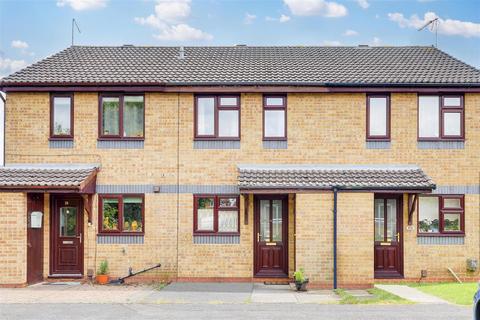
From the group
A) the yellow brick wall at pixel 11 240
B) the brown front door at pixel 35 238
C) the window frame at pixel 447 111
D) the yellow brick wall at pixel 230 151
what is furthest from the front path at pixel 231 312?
the window frame at pixel 447 111

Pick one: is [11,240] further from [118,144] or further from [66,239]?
[118,144]

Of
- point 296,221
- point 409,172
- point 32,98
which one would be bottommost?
point 296,221

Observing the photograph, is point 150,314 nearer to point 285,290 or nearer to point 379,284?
point 285,290

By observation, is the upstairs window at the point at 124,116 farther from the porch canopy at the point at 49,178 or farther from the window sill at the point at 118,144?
the porch canopy at the point at 49,178

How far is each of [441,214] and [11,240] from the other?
11761 mm

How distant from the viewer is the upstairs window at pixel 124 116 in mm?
20375

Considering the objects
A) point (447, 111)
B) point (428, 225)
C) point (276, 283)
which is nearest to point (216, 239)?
point (276, 283)

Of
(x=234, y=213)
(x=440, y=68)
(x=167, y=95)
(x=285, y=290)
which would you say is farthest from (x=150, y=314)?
(x=440, y=68)

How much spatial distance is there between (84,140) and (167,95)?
8.80ft

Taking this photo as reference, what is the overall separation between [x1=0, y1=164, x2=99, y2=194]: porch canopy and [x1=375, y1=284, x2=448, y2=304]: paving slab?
833 cm

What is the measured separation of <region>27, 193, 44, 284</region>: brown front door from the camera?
62.5ft

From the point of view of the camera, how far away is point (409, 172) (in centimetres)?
1994

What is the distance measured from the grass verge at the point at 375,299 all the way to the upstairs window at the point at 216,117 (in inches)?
221

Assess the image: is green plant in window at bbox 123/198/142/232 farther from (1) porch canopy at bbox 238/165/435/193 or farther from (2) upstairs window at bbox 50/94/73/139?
(1) porch canopy at bbox 238/165/435/193
